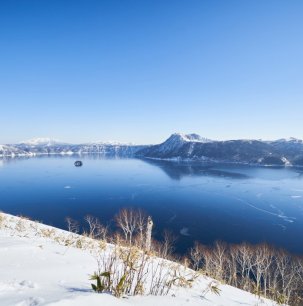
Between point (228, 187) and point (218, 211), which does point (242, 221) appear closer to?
point (218, 211)

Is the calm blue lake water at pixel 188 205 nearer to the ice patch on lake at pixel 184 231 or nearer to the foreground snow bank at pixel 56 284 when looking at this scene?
the ice patch on lake at pixel 184 231

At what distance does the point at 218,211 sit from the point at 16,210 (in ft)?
175

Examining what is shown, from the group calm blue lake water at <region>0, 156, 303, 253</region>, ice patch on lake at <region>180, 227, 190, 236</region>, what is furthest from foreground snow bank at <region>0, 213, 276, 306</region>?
ice patch on lake at <region>180, 227, 190, 236</region>

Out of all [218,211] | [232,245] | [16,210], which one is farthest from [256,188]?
[16,210]

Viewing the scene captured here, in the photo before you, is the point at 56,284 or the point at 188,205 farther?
the point at 188,205

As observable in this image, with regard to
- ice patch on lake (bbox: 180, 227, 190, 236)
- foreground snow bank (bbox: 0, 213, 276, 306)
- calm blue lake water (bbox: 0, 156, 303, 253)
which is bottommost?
ice patch on lake (bbox: 180, 227, 190, 236)

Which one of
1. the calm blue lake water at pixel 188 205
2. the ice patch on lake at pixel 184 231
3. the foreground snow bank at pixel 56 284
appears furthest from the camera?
the calm blue lake water at pixel 188 205

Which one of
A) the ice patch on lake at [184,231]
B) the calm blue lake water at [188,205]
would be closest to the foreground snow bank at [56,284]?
the calm blue lake water at [188,205]

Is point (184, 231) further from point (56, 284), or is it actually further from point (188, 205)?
point (56, 284)

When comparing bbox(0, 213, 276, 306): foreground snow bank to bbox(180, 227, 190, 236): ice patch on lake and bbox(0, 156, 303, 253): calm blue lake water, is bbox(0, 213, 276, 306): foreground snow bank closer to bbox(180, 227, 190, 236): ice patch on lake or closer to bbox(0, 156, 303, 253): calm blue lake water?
bbox(0, 156, 303, 253): calm blue lake water

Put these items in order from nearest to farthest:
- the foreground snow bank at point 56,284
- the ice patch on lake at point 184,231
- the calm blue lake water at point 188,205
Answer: the foreground snow bank at point 56,284 < the ice patch on lake at point 184,231 < the calm blue lake water at point 188,205

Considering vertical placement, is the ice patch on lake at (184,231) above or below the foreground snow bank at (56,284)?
below

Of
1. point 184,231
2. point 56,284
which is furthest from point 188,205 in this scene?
point 56,284

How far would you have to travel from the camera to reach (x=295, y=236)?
52.9 meters
